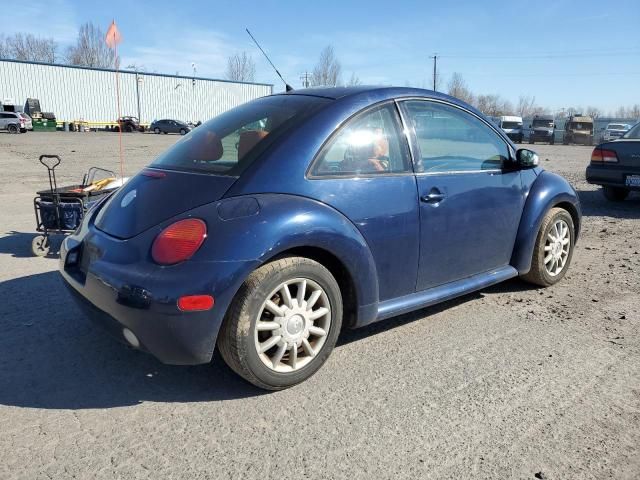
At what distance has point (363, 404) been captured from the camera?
276 centimetres

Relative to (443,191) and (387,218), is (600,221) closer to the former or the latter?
(443,191)

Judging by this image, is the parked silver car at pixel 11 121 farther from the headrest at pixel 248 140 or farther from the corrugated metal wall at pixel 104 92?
the headrest at pixel 248 140

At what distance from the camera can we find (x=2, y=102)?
1933 inches

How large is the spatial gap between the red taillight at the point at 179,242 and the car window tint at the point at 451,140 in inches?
60.4

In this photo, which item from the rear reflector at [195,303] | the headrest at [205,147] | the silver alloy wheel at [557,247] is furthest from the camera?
the silver alloy wheel at [557,247]

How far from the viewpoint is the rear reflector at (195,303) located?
2518 millimetres

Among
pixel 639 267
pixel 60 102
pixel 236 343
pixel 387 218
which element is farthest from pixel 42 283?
pixel 60 102

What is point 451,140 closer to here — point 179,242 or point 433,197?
point 433,197

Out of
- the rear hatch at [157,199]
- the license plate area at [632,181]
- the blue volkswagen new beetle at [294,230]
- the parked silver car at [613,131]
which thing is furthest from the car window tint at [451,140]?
the parked silver car at [613,131]

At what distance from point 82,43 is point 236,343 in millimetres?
98526

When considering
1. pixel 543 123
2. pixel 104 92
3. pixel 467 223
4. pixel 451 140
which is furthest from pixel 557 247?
pixel 104 92

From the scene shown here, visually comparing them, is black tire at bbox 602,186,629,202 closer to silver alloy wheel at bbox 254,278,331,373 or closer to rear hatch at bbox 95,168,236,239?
silver alloy wheel at bbox 254,278,331,373

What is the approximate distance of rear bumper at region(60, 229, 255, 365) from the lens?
253cm

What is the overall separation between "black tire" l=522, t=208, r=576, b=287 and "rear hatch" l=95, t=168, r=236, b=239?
277 centimetres
